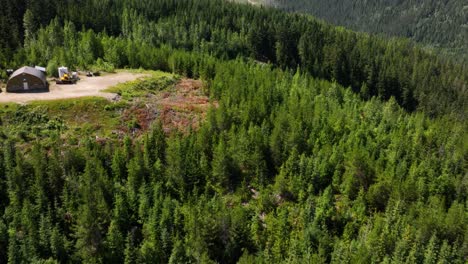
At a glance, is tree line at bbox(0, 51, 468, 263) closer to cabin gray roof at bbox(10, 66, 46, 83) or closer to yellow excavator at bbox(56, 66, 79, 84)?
cabin gray roof at bbox(10, 66, 46, 83)

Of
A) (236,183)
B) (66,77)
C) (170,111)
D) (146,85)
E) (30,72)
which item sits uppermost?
(30,72)

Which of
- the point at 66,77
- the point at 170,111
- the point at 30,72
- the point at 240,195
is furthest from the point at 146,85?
the point at 240,195

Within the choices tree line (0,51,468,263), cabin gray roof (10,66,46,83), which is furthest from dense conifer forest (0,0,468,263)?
cabin gray roof (10,66,46,83)

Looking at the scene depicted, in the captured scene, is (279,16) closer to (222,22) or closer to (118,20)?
(222,22)

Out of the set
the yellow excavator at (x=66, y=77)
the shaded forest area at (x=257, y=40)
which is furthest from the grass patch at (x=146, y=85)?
the shaded forest area at (x=257, y=40)

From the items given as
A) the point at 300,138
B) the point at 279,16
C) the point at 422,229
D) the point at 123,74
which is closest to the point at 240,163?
the point at 300,138

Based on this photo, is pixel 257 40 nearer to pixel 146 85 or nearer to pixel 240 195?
pixel 146 85
